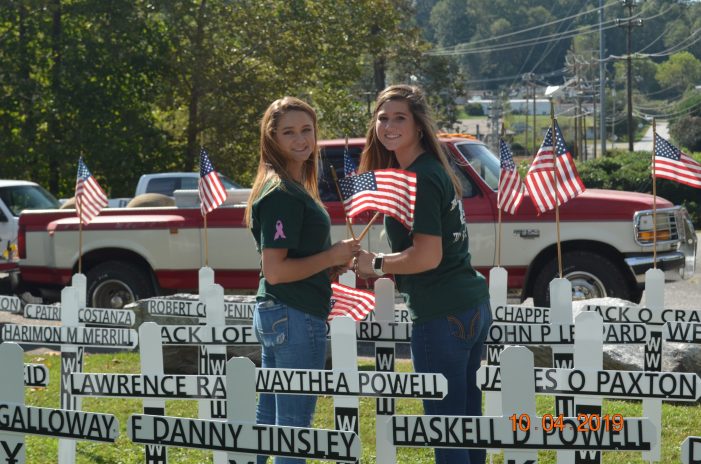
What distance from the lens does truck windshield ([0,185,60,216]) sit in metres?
16.3

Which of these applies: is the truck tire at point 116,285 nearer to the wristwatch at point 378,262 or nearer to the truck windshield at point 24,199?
the truck windshield at point 24,199

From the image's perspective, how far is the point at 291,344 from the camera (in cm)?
448

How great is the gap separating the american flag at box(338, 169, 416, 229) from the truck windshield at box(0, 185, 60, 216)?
1221cm

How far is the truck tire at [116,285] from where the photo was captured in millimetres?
11766

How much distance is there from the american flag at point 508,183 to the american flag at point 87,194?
3.01 metres

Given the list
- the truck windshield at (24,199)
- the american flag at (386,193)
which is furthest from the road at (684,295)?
the american flag at (386,193)

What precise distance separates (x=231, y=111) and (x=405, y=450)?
65.1ft

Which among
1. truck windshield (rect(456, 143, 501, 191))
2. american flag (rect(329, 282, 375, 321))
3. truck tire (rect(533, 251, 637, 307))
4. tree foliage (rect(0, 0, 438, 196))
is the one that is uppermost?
tree foliage (rect(0, 0, 438, 196))

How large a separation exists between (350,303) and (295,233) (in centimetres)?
71

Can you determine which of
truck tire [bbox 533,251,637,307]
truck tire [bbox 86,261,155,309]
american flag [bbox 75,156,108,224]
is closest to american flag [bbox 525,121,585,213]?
truck tire [bbox 533,251,637,307]

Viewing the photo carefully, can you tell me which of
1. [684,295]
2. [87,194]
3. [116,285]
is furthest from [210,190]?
[684,295]

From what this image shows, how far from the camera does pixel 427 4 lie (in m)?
157

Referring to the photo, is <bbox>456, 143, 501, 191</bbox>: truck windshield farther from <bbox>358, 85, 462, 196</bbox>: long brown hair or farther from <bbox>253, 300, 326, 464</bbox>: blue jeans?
<bbox>253, 300, 326, 464</bbox>: blue jeans

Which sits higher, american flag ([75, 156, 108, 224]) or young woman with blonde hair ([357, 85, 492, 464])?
american flag ([75, 156, 108, 224])
